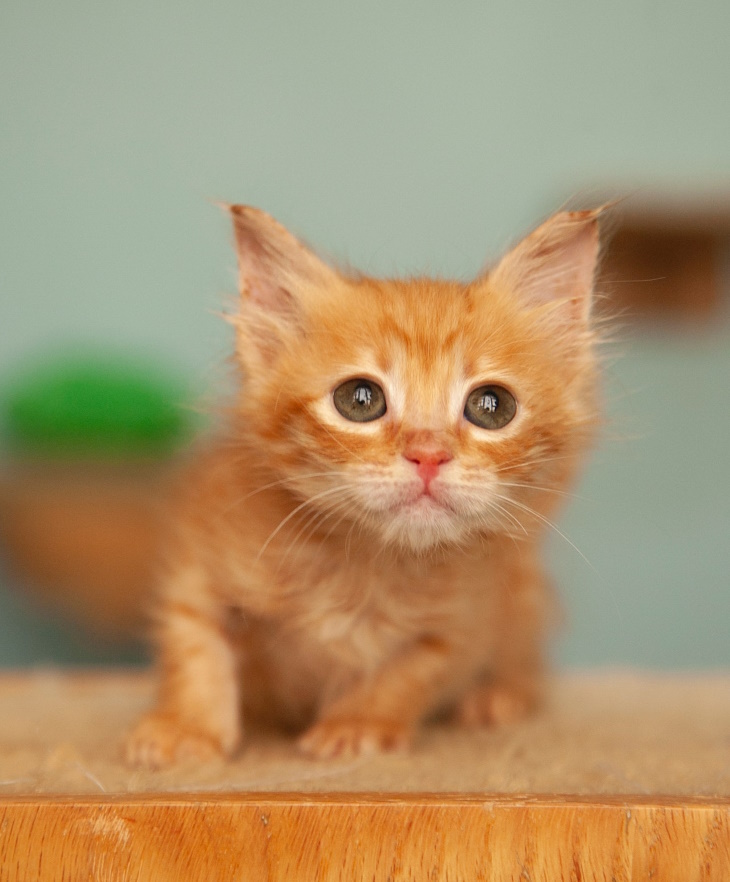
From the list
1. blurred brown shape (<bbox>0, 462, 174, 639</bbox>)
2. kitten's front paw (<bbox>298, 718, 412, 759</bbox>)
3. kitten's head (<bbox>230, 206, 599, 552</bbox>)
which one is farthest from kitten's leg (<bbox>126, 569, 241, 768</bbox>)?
blurred brown shape (<bbox>0, 462, 174, 639</bbox>)

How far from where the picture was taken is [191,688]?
1.25 m

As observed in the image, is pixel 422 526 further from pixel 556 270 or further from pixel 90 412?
pixel 90 412

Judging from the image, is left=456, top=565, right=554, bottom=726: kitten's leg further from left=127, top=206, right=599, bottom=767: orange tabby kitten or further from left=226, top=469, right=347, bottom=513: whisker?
left=226, top=469, right=347, bottom=513: whisker

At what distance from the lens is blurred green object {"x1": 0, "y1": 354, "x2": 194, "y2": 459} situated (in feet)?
8.16

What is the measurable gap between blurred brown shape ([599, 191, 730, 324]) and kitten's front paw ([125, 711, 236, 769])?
164cm

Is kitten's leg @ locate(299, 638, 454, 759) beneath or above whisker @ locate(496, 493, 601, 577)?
beneath

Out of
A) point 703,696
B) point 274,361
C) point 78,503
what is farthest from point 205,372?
point 78,503

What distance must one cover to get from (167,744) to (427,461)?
46 centimetres

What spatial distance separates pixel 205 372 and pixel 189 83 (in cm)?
164

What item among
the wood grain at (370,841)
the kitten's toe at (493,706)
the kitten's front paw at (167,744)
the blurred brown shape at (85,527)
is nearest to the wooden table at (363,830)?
the wood grain at (370,841)

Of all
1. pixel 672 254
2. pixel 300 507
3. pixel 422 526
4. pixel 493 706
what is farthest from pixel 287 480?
pixel 672 254

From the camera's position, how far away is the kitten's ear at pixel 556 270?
120 centimetres

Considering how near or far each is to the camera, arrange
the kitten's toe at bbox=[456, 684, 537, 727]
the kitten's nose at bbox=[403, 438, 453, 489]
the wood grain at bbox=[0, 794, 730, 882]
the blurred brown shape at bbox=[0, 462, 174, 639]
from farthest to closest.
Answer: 1. the blurred brown shape at bbox=[0, 462, 174, 639]
2. the kitten's toe at bbox=[456, 684, 537, 727]
3. the kitten's nose at bbox=[403, 438, 453, 489]
4. the wood grain at bbox=[0, 794, 730, 882]

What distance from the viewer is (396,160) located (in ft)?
9.18
